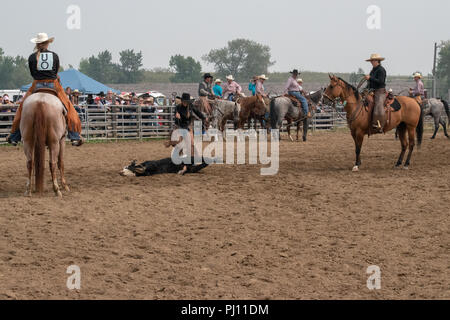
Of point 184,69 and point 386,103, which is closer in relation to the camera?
Answer: point 386,103

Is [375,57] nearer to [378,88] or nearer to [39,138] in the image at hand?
[378,88]

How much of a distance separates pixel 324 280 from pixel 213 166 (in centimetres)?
769

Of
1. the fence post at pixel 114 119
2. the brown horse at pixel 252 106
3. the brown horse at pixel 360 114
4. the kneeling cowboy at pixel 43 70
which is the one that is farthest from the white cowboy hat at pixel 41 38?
the fence post at pixel 114 119

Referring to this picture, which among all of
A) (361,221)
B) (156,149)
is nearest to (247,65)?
(156,149)

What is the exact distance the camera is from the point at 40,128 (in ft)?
26.2

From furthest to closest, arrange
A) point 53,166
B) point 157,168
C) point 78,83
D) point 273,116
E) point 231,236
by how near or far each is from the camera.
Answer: point 78,83
point 273,116
point 157,168
point 53,166
point 231,236

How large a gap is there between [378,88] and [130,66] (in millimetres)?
104089

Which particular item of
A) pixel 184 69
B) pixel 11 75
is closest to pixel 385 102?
pixel 184 69

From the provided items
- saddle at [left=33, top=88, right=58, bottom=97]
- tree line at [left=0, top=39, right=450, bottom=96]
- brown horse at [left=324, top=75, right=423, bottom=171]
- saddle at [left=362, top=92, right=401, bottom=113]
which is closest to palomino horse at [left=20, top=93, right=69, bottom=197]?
saddle at [left=33, top=88, right=58, bottom=97]

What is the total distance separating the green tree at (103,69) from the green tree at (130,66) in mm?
1911

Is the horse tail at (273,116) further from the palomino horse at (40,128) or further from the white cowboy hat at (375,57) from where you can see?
the palomino horse at (40,128)

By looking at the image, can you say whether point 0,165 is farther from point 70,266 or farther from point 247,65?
point 247,65

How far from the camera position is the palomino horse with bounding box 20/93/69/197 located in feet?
26.2
